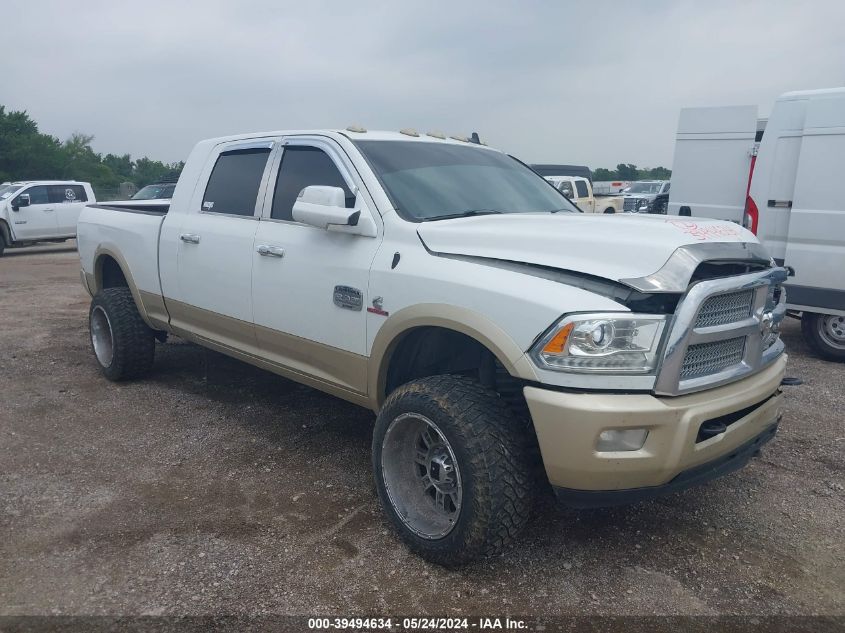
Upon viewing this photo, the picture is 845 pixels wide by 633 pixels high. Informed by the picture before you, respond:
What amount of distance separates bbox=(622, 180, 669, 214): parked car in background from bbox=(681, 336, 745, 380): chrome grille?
10660mm

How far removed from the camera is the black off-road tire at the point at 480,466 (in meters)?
2.77

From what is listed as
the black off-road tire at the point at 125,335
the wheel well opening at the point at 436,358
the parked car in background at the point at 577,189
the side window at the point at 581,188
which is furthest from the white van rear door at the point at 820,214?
the side window at the point at 581,188

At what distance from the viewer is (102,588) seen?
286cm

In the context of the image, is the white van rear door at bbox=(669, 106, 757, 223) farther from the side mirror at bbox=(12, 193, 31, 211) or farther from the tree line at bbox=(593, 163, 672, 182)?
the tree line at bbox=(593, 163, 672, 182)

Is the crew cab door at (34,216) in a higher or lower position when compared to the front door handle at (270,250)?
lower

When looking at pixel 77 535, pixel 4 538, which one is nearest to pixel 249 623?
pixel 77 535

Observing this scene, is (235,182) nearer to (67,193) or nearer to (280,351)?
(280,351)

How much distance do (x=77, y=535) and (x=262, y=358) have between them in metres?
1.42

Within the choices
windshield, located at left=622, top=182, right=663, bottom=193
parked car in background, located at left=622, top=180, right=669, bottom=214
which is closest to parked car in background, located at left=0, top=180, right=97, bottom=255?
parked car in background, located at left=622, top=180, right=669, bottom=214

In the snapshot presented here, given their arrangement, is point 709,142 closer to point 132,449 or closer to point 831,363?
point 831,363

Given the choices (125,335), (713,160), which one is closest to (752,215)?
(713,160)

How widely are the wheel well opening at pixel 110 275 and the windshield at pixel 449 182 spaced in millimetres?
3236

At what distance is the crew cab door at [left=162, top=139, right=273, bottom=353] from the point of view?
14.0ft

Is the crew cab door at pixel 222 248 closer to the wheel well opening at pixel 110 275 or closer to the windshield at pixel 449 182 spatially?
the windshield at pixel 449 182
